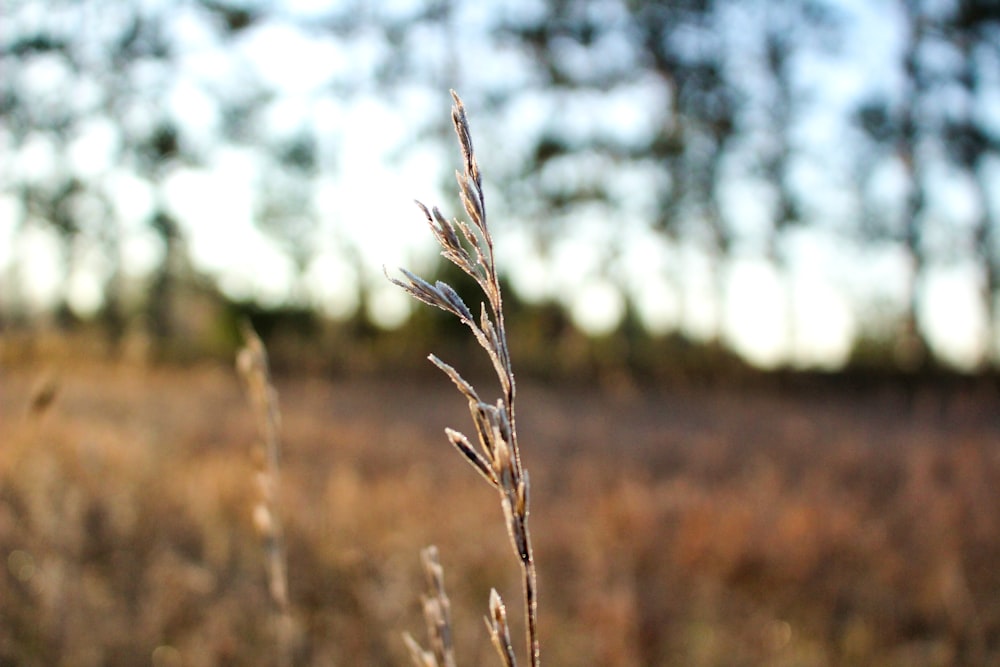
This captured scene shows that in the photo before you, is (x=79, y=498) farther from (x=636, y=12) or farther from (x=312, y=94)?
(x=636, y=12)

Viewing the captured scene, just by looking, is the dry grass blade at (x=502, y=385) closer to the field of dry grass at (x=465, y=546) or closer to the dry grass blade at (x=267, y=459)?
the dry grass blade at (x=267, y=459)

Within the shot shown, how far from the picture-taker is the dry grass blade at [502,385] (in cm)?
48

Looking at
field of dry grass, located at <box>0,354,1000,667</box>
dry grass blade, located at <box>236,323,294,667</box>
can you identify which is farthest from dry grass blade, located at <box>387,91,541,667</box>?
field of dry grass, located at <box>0,354,1000,667</box>

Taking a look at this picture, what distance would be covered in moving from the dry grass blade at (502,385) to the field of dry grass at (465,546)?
1001 millimetres

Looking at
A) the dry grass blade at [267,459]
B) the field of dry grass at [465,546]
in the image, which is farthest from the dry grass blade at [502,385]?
the field of dry grass at [465,546]

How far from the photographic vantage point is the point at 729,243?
666 inches

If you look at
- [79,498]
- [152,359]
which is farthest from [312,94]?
[79,498]

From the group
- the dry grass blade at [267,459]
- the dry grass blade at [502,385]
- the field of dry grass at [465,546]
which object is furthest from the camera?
the field of dry grass at [465,546]

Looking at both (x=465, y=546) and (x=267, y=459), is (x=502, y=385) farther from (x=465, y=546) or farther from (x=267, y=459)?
(x=465, y=546)

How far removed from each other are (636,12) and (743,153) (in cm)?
365

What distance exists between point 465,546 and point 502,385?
3275 millimetres

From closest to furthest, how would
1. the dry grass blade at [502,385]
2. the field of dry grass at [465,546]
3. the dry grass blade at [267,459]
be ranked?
the dry grass blade at [502,385] < the dry grass blade at [267,459] < the field of dry grass at [465,546]

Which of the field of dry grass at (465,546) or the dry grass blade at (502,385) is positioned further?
the field of dry grass at (465,546)

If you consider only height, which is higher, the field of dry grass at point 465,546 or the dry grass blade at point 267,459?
the dry grass blade at point 267,459
